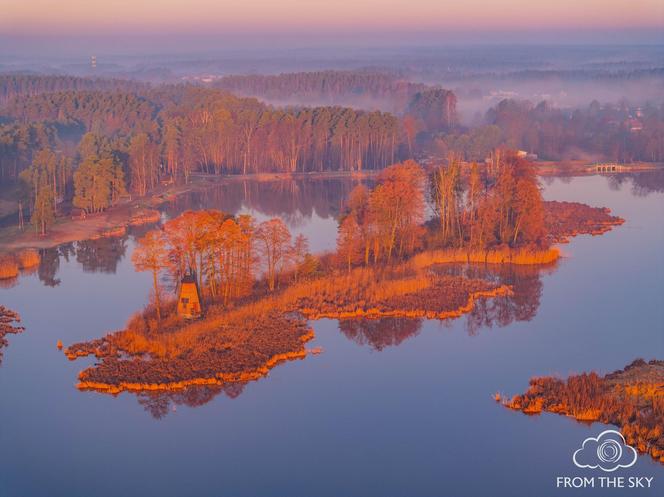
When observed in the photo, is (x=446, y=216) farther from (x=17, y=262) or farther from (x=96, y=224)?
(x=17, y=262)

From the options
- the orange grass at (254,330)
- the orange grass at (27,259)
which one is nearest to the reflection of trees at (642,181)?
the orange grass at (254,330)

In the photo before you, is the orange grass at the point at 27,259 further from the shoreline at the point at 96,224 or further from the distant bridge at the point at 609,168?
the distant bridge at the point at 609,168

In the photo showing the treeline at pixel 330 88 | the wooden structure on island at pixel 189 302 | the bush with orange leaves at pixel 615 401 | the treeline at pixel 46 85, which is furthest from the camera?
the treeline at pixel 330 88

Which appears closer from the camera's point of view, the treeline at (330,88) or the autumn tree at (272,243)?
the autumn tree at (272,243)

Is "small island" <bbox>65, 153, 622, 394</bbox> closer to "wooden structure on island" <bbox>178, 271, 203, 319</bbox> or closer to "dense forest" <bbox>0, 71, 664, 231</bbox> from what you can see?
"wooden structure on island" <bbox>178, 271, 203, 319</bbox>

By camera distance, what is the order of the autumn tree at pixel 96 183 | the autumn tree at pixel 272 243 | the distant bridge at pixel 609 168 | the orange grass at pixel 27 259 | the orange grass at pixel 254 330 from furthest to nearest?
1. the distant bridge at pixel 609 168
2. the autumn tree at pixel 96 183
3. the orange grass at pixel 27 259
4. the autumn tree at pixel 272 243
5. the orange grass at pixel 254 330

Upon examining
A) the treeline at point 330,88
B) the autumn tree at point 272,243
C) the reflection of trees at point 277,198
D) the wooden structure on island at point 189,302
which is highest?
the treeline at point 330,88

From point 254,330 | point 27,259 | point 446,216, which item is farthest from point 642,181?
point 254,330
